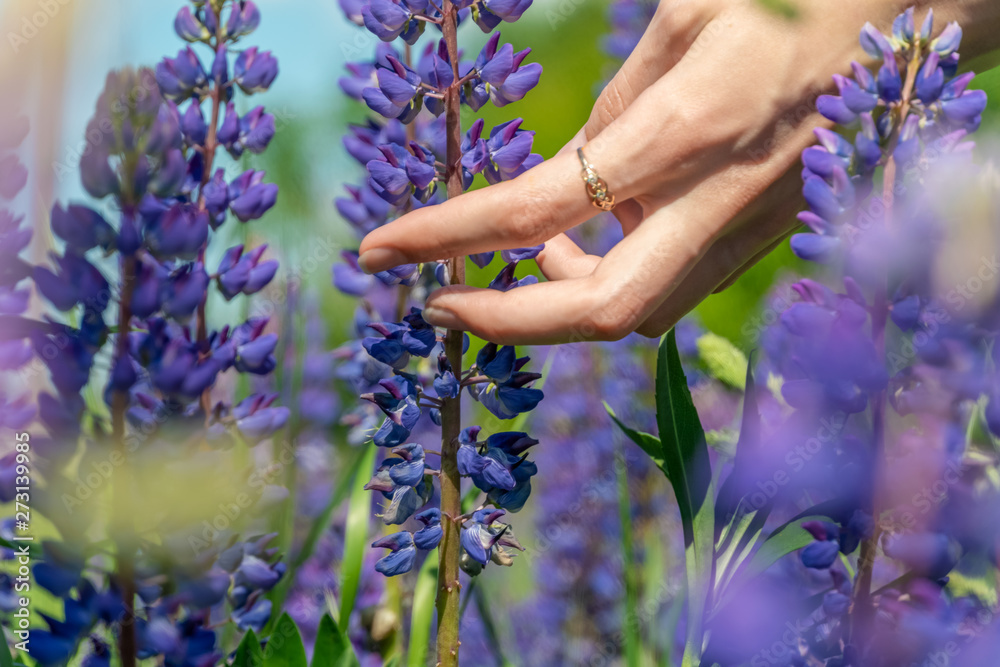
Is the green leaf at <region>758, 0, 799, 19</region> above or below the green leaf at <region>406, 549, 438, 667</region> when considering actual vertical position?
above

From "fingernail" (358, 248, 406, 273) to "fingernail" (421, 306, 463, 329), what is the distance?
7 centimetres

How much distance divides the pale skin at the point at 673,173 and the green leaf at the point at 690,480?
84mm

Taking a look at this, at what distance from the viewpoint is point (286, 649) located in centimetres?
78

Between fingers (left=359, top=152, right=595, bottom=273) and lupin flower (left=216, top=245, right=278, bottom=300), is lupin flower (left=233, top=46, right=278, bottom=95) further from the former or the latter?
fingers (left=359, top=152, right=595, bottom=273)

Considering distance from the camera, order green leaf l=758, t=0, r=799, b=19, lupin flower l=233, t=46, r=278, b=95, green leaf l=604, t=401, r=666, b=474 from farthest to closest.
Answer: lupin flower l=233, t=46, r=278, b=95
green leaf l=604, t=401, r=666, b=474
green leaf l=758, t=0, r=799, b=19

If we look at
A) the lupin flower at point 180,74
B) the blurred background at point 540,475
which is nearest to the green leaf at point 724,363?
the blurred background at point 540,475

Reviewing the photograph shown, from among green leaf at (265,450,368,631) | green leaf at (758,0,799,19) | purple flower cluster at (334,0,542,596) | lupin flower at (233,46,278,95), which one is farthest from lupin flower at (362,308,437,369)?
lupin flower at (233,46,278,95)

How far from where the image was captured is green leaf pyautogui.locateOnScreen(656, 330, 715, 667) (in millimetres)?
809

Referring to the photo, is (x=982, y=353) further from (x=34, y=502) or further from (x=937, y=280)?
(x=34, y=502)

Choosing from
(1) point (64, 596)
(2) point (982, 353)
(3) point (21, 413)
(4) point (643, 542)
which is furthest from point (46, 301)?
(4) point (643, 542)

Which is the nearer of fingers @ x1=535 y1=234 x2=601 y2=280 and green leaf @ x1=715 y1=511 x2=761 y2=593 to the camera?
green leaf @ x1=715 y1=511 x2=761 y2=593

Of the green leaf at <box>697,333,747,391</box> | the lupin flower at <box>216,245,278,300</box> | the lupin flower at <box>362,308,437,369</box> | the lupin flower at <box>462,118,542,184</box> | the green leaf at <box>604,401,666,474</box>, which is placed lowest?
the green leaf at <box>604,401,666,474</box>

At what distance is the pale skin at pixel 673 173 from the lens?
0.79 meters

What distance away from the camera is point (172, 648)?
75 cm
